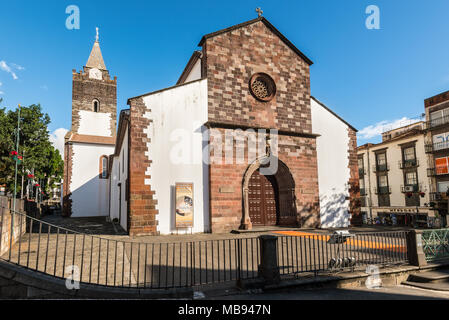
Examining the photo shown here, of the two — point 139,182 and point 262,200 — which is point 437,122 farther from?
point 139,182

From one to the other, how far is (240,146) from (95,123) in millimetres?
23068

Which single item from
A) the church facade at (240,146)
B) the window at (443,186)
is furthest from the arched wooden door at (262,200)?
the window at (443,186)

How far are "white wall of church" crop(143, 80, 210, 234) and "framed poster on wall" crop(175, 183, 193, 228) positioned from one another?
0.21 metres

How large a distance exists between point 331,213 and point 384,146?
21806mm

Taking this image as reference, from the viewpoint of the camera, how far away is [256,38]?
15.0 m

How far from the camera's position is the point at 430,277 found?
640cm

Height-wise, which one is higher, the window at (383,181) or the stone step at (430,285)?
the window at (383,181)

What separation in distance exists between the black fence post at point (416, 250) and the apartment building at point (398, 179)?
69.9ft

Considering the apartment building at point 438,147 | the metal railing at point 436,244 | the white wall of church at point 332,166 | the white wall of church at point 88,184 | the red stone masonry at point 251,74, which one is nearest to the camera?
the metal railing at point 436,244

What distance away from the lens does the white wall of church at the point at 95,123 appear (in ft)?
97.4

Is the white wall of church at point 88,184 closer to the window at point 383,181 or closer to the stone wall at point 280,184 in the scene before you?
the stone wall at point 280,184

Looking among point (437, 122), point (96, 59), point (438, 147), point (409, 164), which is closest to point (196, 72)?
point (96, 59)

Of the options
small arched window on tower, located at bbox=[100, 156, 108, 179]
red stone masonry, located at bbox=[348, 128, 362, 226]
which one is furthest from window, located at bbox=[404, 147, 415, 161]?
small arched window on tower, located at bbox=[100, 156, 108, 179]

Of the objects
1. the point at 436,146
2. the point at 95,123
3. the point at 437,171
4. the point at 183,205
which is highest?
the point at 95,123
